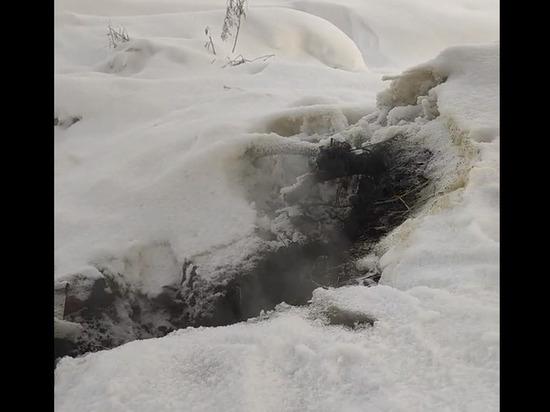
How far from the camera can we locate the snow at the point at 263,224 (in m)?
1.00

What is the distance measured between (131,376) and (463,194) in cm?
94

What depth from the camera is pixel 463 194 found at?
1478 millimetres

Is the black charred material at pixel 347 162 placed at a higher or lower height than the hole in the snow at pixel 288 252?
higher

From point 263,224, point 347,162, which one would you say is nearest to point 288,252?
point 263,224

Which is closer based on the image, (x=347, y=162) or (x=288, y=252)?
(x=288, y=252)

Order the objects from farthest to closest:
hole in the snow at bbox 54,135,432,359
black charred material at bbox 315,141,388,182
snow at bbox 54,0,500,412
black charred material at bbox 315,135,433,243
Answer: black charred material at bbox 315,141,388,182, black charred material at bbox 315,135,433,243, hole in the snow at bbox 54,135,432,359, snow at bbox 54,0,500,412

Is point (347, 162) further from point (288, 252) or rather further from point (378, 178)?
point (288, 252)

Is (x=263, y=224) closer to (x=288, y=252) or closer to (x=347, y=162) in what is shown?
(x=288, y=252)

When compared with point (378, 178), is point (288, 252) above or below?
below

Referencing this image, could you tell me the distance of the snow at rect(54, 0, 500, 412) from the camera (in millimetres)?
1002

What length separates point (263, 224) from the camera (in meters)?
1.87
